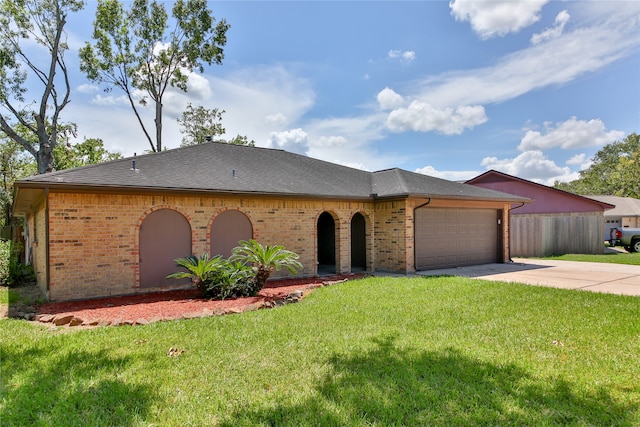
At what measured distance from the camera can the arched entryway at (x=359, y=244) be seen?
44.8ft

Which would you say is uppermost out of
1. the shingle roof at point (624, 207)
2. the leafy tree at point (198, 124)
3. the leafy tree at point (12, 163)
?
the leafy tree at point (198, 124)

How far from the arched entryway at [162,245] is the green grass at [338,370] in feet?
10.2

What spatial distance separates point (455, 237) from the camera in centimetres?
1362

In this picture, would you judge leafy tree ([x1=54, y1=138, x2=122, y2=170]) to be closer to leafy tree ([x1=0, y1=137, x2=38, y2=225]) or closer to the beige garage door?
leafy tree ([x1=0, y1=137, x2=38, y2=225])

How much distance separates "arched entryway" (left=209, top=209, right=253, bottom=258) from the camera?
33.2 feet

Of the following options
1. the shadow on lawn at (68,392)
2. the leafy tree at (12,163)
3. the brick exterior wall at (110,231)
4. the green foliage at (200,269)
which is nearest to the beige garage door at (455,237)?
the brick exterior wall at (110,231)

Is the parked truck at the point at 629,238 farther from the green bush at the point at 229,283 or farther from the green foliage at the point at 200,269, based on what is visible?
the green foliage at the point at 200,269

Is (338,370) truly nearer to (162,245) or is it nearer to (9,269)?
(162,245)

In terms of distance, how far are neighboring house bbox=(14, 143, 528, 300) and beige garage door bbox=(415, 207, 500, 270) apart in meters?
0.04

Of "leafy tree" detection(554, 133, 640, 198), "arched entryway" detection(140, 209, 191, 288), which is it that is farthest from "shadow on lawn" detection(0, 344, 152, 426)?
"leafy tree" detection(554, 133, 640, 198)

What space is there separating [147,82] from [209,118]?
20.9ft

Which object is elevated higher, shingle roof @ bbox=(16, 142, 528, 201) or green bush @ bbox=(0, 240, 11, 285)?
shingle roof @ bbox=(16, 142, 528, 201)

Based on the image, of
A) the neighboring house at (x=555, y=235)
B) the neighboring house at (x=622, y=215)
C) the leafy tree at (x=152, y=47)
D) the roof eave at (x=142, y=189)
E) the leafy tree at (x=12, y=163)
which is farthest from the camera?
the neighboring house at (x=622, y=215)

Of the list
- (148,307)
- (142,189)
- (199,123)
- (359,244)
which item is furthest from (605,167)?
(148,307)
